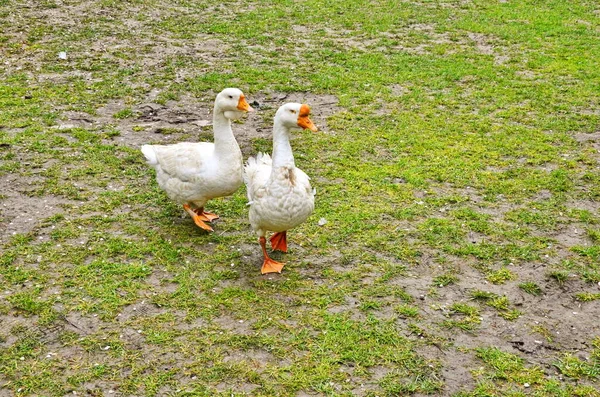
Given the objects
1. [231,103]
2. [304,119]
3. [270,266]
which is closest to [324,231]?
[270,266]

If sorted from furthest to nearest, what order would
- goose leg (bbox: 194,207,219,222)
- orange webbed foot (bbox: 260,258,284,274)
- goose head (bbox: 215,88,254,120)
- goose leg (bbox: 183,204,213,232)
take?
goose leg (bbox: 194,207,219,222) < goose leg (bbox: 183,204,213,232) < goose head (bbox: 215,88,254,120) < orange webbed foot (bbox: 260,258,284,274)

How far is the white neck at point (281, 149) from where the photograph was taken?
4.71 metres

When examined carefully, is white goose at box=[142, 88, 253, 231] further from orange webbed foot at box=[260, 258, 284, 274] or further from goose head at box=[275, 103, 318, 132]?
orange webbed foot at box=[260, 258, 284, 274]

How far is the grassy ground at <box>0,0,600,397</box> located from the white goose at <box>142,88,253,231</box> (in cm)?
42

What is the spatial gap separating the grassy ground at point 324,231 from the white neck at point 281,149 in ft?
3.22

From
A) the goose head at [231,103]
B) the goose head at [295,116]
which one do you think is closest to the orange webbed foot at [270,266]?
the goose head at [295,116]

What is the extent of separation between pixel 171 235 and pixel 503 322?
120 inches

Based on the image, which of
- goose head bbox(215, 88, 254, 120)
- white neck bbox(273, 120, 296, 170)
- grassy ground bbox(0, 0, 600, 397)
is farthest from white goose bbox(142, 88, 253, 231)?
white neck bbox(273, 120, 296, 170)

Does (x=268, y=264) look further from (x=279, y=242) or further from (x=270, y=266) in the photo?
(x=279, y=242)

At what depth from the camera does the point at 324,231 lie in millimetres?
5566

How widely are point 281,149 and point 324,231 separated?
1.17m

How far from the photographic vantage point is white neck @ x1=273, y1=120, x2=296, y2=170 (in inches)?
186

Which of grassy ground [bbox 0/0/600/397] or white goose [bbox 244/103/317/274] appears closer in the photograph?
Answer: grassy ground [bbox 0/0/600/397]

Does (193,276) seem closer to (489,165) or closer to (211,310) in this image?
(211,310)
